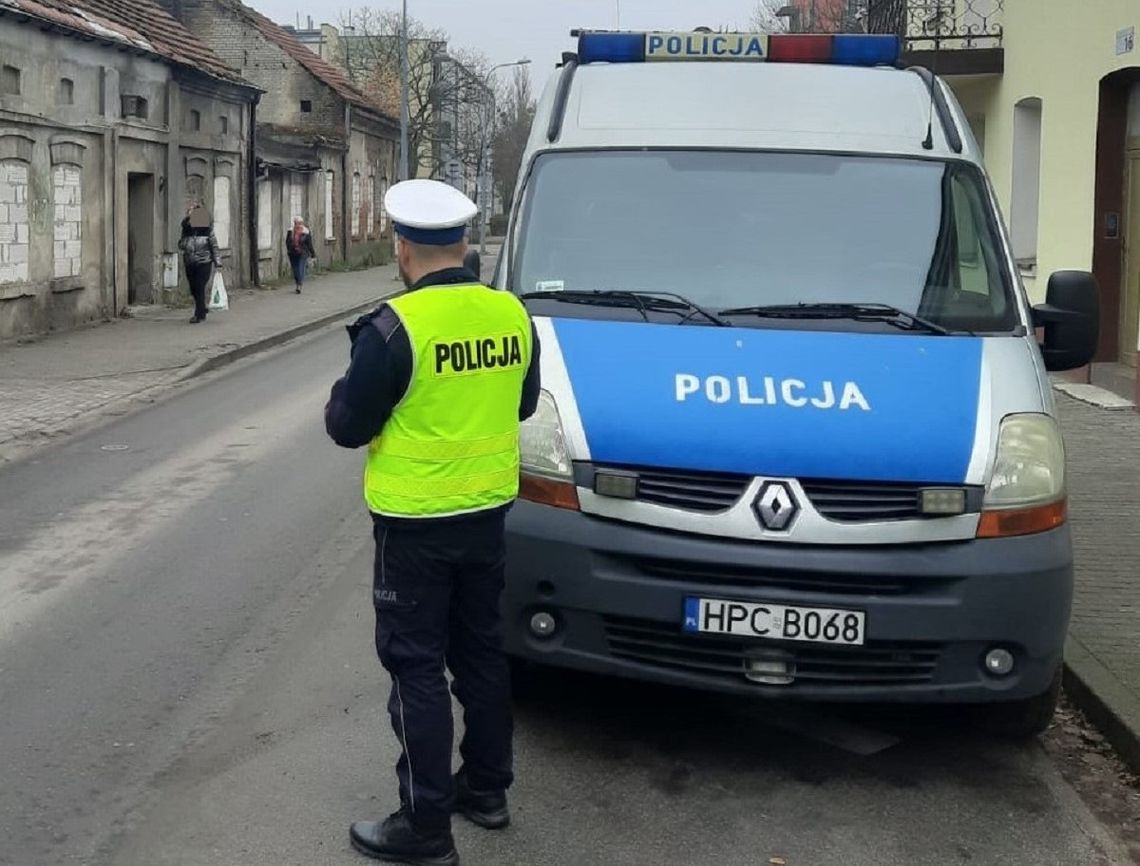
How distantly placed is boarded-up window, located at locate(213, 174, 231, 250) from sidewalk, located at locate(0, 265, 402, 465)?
130 cm

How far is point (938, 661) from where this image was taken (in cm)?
471

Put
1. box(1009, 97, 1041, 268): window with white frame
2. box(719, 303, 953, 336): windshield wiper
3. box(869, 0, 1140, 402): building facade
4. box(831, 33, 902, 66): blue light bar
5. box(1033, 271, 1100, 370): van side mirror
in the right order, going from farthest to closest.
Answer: box(1009, 97, 1041, 268): window with white frame, box(869, 0, 1140, 402): building facade, box(831, 33, 902, 66): blue light bar, box(1033, 271, 1100, 370): van side mirror, box(719, 303, 953, 336): windshield wiper

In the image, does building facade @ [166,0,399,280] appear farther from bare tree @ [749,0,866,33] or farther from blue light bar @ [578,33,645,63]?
blue light bar @ [578,33,645,63]

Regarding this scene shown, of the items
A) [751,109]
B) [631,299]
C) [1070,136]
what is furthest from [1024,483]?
[1070,136]

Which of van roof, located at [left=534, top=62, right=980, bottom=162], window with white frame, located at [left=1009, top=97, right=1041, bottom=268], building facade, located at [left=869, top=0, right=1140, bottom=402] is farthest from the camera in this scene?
window with white frame, located at [left=1009, top=97, right=1041, bottom=268]

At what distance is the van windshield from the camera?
566 cm

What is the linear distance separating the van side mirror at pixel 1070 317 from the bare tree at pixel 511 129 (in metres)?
69.3

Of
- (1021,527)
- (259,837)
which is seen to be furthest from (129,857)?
(1021,527)

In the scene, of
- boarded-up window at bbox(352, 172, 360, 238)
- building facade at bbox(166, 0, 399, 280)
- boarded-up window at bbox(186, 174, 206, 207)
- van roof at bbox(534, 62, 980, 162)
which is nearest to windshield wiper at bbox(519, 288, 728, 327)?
van roof at bbox(534, 62, 980, 162)

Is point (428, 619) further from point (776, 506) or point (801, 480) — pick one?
point (801, 480)

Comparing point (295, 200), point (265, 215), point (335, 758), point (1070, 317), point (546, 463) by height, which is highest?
point (295, 200)

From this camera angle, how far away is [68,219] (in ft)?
71.8

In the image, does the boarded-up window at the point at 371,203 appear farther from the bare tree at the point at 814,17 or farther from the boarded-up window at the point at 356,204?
the bare tree at the point at 814,17

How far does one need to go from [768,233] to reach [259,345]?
16.3 meters
